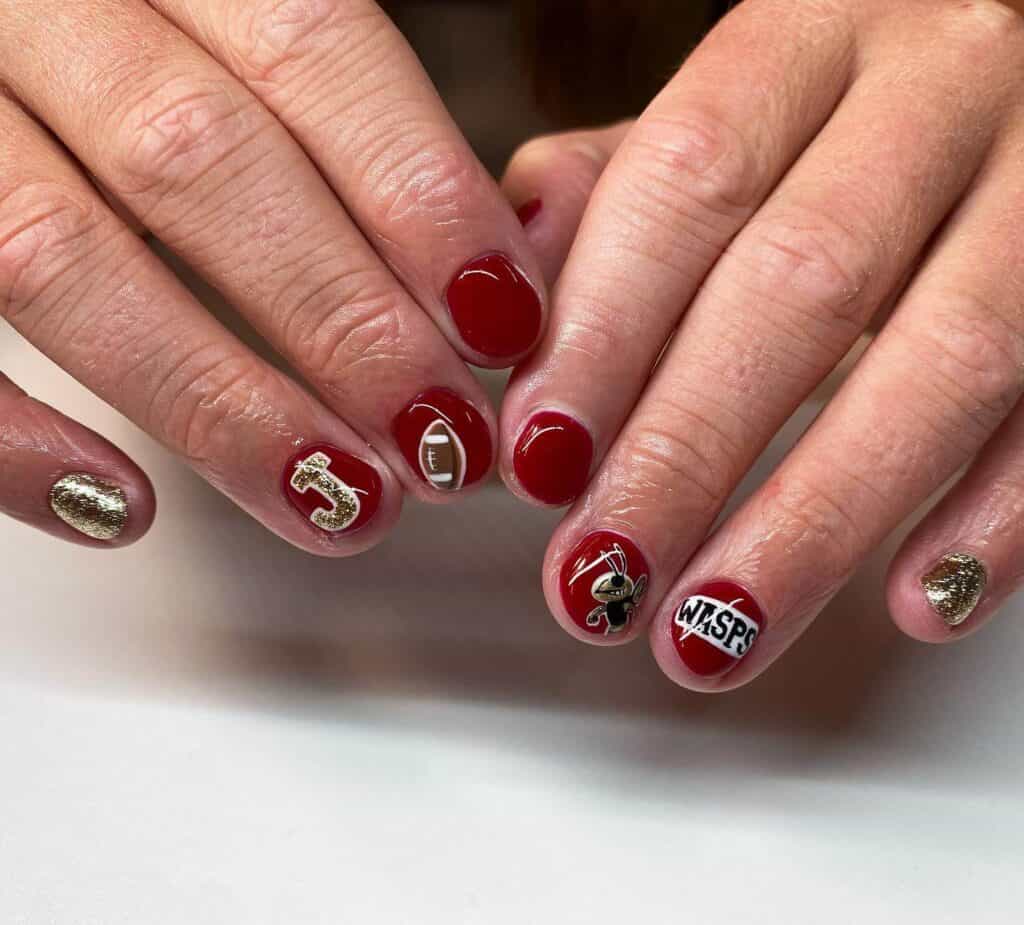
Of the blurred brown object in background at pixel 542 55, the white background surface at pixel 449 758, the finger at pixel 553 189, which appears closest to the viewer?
the white background surface at pixel 449 758

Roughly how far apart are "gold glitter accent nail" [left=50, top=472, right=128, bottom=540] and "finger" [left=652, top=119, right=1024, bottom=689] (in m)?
0.31

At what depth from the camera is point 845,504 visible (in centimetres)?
55

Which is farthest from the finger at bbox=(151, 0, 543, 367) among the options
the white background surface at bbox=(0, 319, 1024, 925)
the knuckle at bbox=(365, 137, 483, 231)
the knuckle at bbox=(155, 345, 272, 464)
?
the white background surface at bbox=(0, 319, 1024, 925)

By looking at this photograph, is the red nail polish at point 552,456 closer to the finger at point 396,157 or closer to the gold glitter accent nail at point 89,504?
the finger at point 396,157

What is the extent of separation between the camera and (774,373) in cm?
57

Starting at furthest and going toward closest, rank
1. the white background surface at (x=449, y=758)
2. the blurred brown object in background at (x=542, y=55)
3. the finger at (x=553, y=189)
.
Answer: the blurred brown object in background at (x=542, y=55), the finger at (x=553, y=189), the white background surface at (x=449, y=758)

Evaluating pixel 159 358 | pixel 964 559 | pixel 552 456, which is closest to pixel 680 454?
pixel 552 456

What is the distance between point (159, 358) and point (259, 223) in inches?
3.6

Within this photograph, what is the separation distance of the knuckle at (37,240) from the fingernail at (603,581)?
0.31 metres

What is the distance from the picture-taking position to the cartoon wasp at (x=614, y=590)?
21.6 inches

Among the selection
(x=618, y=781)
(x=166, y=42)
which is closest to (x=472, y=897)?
(x=618, y=781)

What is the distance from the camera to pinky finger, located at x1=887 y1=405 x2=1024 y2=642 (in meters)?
0.56

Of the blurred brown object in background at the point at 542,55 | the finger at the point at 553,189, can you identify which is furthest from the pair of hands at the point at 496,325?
the blurred brown object in background at the point at 542,55

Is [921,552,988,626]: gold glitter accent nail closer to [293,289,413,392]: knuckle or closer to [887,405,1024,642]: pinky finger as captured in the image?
[887,405,1024,642]: pinky finger
